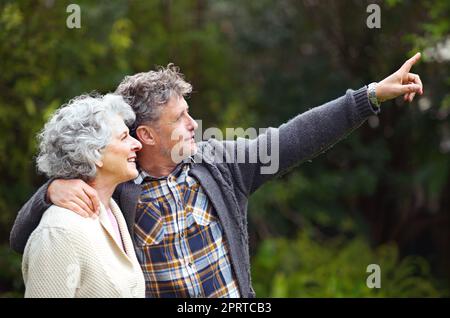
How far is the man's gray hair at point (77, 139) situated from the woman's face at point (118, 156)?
21 mm

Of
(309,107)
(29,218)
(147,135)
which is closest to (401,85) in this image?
(147,135)

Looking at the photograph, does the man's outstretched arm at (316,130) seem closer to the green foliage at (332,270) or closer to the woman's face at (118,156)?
the woman's face at (118,156)

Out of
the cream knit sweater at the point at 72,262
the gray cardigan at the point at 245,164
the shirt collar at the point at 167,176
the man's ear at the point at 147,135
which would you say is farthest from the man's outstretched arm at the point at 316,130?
the cream knit sweater at the point at 72,262

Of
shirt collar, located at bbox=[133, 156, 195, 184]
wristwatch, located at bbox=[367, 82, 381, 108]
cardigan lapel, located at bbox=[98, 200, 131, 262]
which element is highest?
wristwatch, located at bbox=[367, 82, 381, 108]

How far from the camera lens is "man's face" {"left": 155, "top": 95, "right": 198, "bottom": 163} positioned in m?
2.50

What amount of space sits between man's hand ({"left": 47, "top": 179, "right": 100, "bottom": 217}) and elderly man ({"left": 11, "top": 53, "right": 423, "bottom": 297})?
13cm

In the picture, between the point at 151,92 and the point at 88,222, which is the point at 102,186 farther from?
the point at 151,92

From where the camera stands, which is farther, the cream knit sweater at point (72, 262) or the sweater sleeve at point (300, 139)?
the sweater sleeve at point (300, 139)

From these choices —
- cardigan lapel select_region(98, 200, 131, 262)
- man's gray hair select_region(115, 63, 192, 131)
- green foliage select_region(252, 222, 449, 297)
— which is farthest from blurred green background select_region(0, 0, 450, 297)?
cardigan lapel select_region(98, 200, 131, 262)

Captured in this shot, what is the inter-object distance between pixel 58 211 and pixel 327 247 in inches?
204

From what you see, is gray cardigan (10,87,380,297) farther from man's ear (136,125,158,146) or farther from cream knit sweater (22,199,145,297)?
cream knit sweater (22,199,145,297)

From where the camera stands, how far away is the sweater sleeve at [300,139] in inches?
100

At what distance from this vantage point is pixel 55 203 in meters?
2.22
